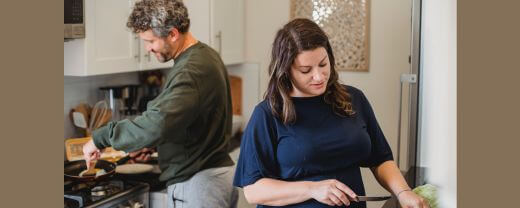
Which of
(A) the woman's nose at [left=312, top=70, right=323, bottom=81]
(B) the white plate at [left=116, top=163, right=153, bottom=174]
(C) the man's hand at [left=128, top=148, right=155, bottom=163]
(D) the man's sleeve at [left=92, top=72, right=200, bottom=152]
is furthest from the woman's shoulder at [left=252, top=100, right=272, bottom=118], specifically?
(C) the man's hand at [left=128, top=148, right=155, bottom=163]

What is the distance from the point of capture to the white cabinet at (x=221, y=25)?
360 centimetres

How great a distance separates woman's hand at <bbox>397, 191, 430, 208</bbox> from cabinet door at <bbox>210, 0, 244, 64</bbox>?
2.13 m

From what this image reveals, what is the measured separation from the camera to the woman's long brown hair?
5.64 feet

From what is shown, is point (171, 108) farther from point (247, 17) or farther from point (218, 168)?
point (247, 17)

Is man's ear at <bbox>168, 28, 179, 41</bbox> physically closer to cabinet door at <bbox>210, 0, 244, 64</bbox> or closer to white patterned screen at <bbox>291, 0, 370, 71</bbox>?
cabinet door at <bbox>210, 0, 244, 64</bbox>

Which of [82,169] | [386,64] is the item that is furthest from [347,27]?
[82,169]

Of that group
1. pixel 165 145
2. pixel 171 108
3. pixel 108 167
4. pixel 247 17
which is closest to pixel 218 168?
pixel 165 145

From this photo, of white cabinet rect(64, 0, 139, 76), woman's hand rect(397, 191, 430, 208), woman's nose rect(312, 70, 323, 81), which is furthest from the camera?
white cabinet rect(64, 0, 139, 76)

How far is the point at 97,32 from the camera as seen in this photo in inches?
107

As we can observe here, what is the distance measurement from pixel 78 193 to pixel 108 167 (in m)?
0.38

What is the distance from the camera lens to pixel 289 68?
5.69 feet

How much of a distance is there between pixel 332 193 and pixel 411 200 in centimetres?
20

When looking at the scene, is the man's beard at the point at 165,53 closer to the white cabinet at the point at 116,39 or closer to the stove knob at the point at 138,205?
the white cabinet at the point at 116,39

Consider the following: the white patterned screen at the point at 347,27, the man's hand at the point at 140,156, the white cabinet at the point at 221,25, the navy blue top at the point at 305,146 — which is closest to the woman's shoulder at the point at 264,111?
the navy blue top at the point at 305,146
